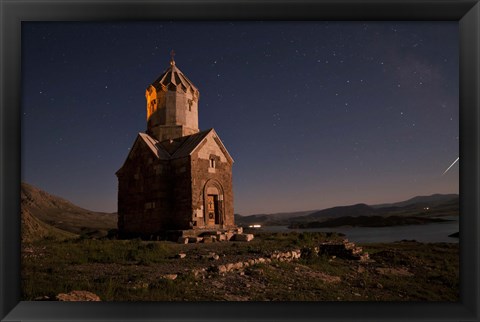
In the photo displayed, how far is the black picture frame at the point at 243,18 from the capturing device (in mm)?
6590

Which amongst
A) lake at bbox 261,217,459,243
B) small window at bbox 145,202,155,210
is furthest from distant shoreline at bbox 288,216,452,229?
small window at bbox 145,202,155,210

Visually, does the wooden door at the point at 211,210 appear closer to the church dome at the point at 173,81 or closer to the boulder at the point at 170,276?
the church dome at the point at 173,81

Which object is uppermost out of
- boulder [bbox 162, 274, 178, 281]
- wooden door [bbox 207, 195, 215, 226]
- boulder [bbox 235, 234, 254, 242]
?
wooden door [bbox 207, 195, 215, 226]

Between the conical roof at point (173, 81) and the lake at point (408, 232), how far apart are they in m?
→ 8.42

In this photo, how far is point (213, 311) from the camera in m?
6.57

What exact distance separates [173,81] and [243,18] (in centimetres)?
1223

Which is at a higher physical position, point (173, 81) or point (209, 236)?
point (173, 81)

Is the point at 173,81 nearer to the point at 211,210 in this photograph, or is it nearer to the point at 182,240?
the point at 211,210

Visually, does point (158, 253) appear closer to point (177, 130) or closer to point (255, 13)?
point (255, 13)

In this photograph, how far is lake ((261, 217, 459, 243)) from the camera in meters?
8.55

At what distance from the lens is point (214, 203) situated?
666 inches

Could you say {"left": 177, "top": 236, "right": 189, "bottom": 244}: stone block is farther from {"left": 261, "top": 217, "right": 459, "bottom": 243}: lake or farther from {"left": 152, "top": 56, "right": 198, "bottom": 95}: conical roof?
{"left": 152, "top": 56, "right": 198, "bottom": 95}: conical roof

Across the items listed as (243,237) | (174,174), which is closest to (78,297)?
(243,237)

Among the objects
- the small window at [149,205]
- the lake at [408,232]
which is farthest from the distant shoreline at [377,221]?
the small window at [149,205]
